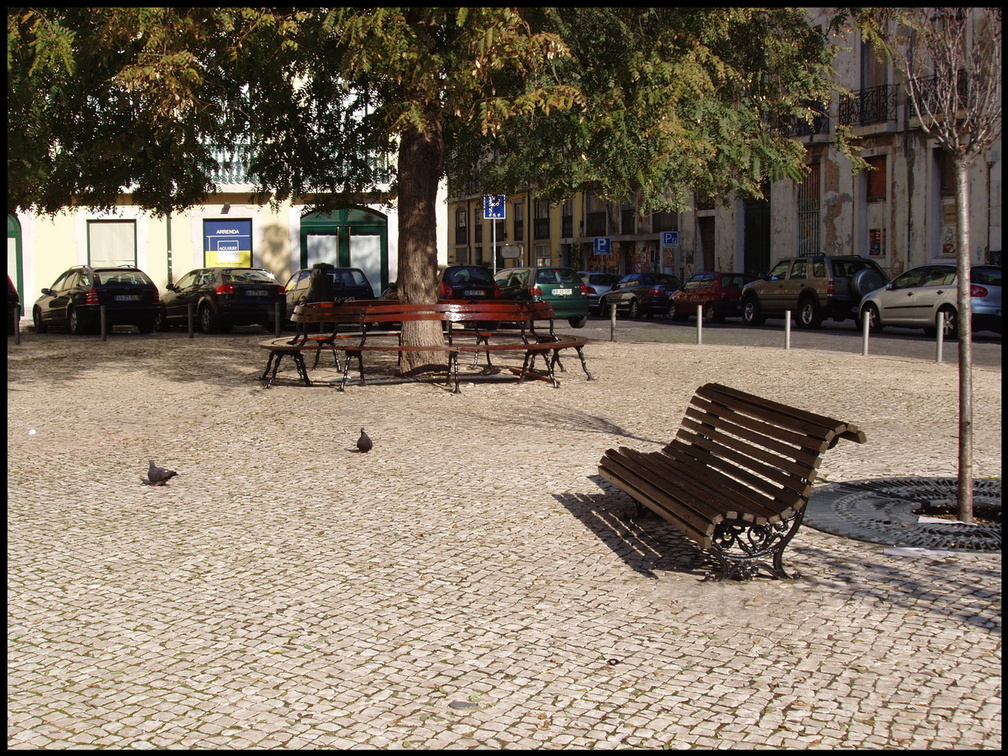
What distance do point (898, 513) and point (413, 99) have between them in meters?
6.65

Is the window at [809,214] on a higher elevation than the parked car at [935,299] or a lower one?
higher

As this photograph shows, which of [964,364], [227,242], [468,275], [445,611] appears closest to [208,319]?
[468,275]

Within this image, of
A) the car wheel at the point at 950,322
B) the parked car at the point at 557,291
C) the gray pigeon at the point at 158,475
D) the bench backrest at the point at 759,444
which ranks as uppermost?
the parked car at the point at 557,291

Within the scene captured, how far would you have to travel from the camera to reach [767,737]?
3.89 m

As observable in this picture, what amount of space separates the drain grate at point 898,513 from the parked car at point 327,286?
62.0ft

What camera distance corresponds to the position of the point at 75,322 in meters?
25.3

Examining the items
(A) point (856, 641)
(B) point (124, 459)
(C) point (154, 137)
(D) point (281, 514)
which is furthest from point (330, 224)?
(A) point (856, 641)

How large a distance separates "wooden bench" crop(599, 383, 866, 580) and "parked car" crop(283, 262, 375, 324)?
1940 centimetres

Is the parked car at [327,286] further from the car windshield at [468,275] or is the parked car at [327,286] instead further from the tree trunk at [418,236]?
the tree trunk at [418,236]

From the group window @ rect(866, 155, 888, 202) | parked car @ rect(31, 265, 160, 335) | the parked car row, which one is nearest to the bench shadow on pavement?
the parked car row

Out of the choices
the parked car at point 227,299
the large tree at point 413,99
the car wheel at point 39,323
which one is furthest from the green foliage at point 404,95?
the car wheel at point 39,323

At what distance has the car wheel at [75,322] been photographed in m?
25.2

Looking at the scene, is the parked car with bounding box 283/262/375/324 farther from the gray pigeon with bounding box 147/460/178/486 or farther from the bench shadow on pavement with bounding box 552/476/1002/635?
the bench shadow on pavement with bounding box 552/476/1002/635

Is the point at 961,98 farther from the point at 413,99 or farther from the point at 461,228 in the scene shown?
the point at 461,228
